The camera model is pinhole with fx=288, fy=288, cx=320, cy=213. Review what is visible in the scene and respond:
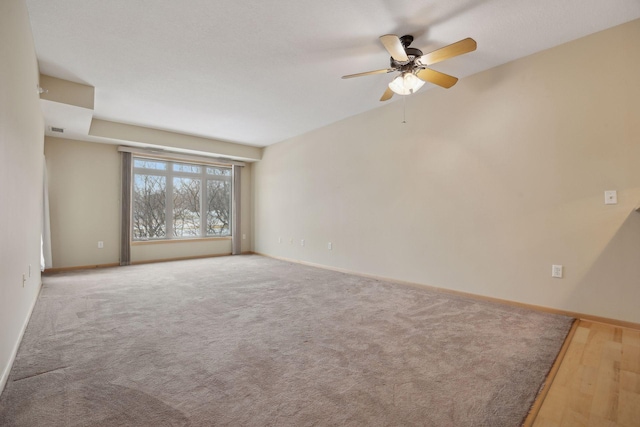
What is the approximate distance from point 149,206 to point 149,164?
35.6 inches

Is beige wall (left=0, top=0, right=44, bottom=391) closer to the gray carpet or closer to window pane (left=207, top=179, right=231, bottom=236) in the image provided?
the gray carpet

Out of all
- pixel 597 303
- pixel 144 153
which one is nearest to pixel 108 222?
pixel 144 153

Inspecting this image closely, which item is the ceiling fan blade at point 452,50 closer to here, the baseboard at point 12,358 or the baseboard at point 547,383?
the baseboard at point 547,383

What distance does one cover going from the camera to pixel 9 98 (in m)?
1.79

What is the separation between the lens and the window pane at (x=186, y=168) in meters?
6.55

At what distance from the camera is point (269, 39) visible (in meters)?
2.74

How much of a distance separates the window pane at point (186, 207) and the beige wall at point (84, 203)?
32.0 inches

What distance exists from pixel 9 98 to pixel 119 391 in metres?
1.89

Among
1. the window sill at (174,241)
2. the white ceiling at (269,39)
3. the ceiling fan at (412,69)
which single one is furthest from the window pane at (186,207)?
the ceiling fan at (412,69)

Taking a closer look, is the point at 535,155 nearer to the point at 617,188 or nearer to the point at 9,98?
the point at 617,188

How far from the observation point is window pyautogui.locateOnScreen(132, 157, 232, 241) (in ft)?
20.1

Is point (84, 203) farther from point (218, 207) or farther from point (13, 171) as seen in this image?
point (13, 171)

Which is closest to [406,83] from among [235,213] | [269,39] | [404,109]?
[269,39]

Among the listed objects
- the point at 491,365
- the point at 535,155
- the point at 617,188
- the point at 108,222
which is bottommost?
the point at 491,365
